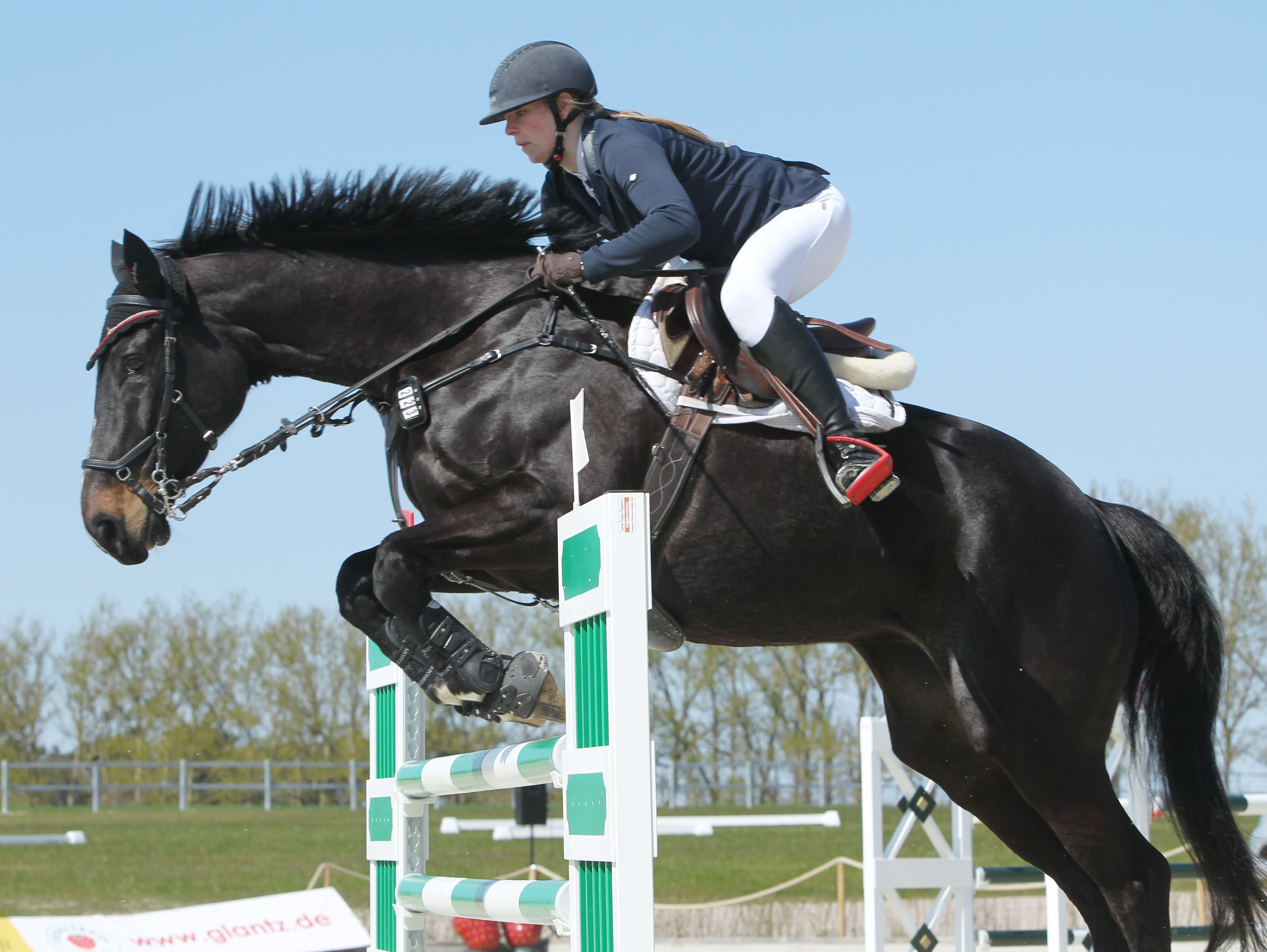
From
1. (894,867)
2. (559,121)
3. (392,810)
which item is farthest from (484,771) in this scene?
(894,867)

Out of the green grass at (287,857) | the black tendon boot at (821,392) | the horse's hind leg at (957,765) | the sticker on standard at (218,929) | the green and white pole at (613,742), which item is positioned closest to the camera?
the green and white pole at (613,742)

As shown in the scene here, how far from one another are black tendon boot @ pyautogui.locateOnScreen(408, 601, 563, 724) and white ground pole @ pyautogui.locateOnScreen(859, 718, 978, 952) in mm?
2681

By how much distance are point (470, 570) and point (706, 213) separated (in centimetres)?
113

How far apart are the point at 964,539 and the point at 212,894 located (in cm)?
1007

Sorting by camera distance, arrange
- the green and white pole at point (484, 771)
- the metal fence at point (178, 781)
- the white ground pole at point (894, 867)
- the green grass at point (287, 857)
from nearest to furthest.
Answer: the green and white pole at point (484, 771)
the white ground pole at point (894, 867)
the green grass at point (287, 857)
the metal fence at point (178, 781)

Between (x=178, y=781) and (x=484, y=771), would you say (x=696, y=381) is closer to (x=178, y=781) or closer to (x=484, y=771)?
(x=484, y=771)

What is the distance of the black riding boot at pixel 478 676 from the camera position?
122 inches

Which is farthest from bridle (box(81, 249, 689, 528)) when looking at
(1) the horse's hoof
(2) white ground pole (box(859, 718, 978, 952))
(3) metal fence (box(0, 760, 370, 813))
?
(3) metal fence (box(0, 760, 370, 813))

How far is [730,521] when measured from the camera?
332cm

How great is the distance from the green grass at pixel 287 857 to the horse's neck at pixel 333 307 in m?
7.16

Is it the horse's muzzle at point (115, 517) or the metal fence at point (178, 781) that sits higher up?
the horse's muzzle at point (115, 517)

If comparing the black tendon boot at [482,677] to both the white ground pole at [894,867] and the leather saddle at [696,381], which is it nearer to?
the leather saddle at [696,381]

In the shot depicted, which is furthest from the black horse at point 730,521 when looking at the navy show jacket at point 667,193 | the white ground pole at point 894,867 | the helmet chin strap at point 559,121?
the white ground pole at point 894,867

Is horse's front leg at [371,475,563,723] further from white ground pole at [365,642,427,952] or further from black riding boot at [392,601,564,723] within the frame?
white ground pole at [365,642,427,952]
